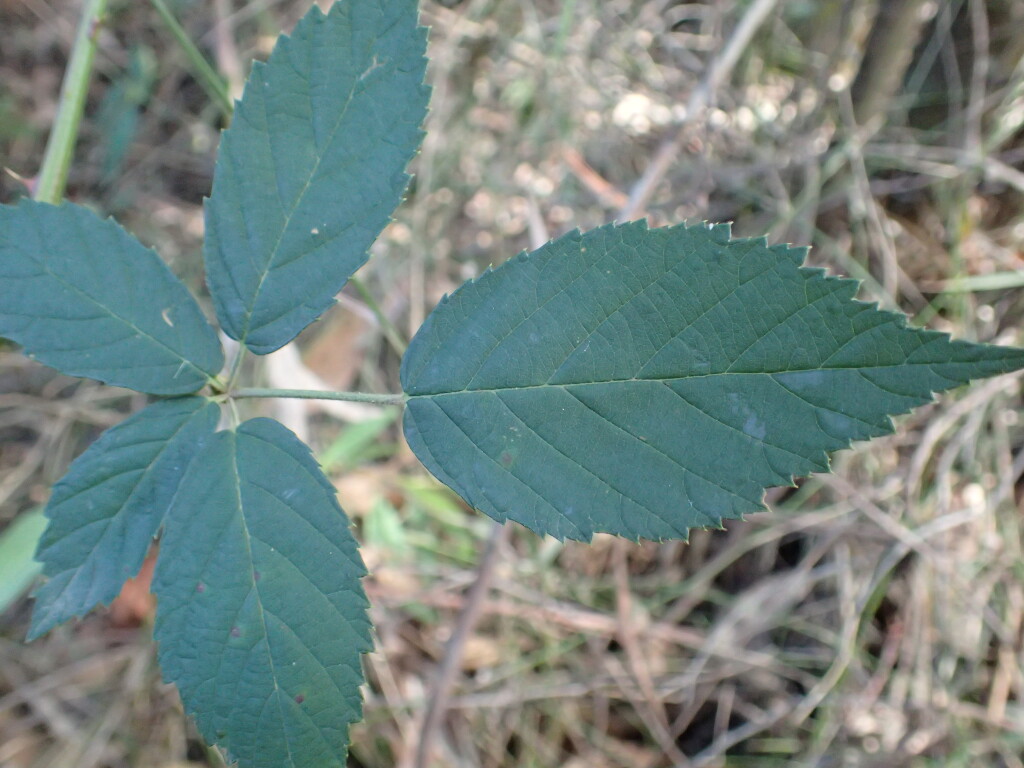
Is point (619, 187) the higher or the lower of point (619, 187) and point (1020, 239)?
the higher

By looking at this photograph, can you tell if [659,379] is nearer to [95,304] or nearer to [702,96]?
[95,304]

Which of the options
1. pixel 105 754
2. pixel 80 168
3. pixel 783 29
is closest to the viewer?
pixel 105 754

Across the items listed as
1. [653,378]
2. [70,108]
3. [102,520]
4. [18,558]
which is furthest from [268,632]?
[18,558]

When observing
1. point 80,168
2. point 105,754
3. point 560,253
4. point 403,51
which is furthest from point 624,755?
point 80,168

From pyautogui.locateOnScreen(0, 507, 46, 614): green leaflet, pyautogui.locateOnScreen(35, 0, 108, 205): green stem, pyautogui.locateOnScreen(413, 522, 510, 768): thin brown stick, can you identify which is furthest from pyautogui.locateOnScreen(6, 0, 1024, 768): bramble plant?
pyautogui.locateOnScreen(413, 522, 510, 768): thin brown stick

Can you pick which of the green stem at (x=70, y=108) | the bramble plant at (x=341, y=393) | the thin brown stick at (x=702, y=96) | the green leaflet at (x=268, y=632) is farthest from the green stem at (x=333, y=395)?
the thin brown stick at (x=702, y=96)

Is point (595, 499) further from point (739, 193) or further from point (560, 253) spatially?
point (739, 193)

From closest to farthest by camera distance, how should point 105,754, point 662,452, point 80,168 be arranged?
1. point 662,452
2. point 105,754
3. point 80,168

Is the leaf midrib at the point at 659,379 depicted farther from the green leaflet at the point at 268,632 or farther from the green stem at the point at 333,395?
the green leaflet at the point at 268,632
